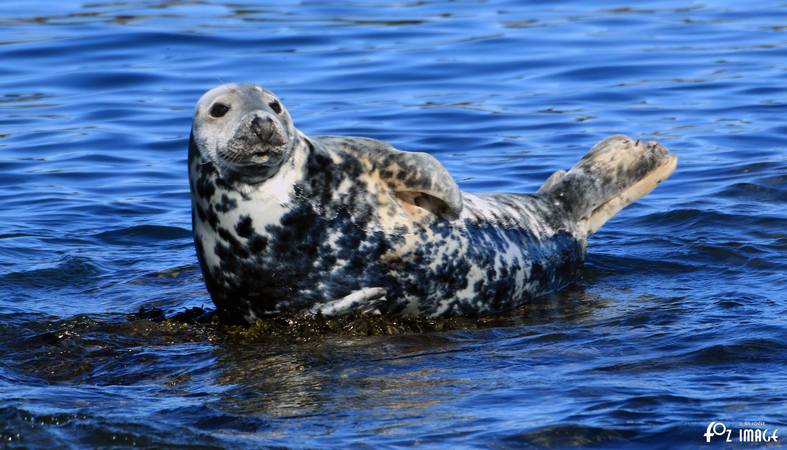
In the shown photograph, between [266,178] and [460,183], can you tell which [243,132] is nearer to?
[266,178]

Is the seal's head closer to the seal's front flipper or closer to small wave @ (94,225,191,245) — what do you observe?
the seal's front flipper

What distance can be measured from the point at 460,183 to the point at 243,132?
15.0 feet

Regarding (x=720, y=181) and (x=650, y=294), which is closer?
A: (x=650, y=294)

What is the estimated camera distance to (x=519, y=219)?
7828mm

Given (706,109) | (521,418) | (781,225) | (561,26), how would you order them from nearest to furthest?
(521,418), (781,225), (706,109), (561,26)

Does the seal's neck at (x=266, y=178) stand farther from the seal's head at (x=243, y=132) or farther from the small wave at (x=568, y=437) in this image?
the small wave at (x=568, y=437)

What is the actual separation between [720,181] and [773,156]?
32.6 inches

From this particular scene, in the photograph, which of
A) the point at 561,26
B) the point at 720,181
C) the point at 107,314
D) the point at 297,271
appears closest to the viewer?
the point at 297,271

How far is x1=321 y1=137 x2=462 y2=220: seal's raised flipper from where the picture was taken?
704 centimetres

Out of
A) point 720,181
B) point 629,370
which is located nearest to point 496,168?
point 720,181

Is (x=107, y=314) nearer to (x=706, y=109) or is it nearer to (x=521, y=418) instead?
(x=521, y=418)

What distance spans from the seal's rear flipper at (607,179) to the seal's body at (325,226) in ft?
2.98

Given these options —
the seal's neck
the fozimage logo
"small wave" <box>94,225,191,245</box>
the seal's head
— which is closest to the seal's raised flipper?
the seal's neck

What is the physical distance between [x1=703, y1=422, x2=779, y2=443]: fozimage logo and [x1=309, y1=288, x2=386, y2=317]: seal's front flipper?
80.0 inches
